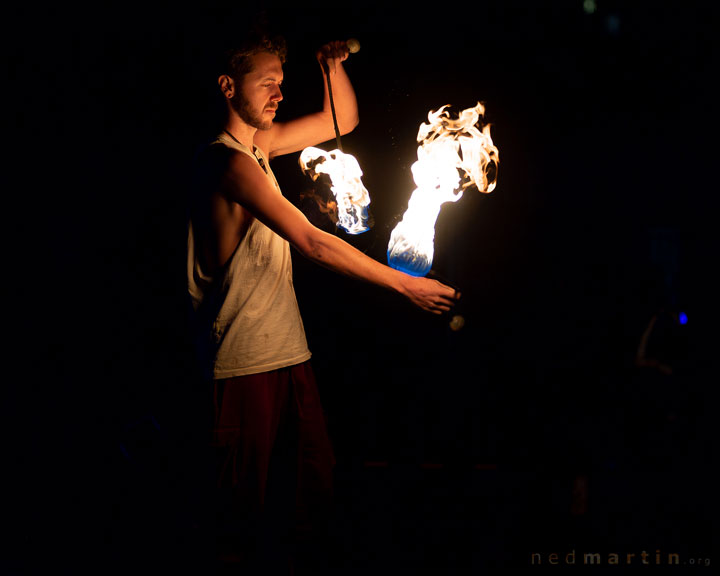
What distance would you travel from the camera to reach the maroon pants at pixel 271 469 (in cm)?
225

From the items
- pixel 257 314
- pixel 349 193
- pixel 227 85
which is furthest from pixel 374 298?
pixel 227 85

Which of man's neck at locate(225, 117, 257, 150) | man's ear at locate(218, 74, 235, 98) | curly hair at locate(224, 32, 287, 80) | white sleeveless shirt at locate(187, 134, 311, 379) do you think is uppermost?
curly hair at locate(224, 32, 287, 80)

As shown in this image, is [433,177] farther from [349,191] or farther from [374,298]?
[374,298]

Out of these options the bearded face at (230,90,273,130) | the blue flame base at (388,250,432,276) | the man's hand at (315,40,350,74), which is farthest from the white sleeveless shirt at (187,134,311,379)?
the man's hand at (315,40,350,74)

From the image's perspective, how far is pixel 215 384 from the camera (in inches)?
91.1

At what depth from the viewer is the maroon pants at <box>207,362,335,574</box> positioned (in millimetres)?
2252

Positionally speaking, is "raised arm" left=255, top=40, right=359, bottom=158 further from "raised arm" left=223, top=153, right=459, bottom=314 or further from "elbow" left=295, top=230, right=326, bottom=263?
"elbow" left=295, top=230, right=326, bottom=263

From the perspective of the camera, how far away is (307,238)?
2.21m

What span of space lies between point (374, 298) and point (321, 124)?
125 centimetres

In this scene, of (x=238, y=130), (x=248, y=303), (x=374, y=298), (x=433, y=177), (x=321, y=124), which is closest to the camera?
(x=248, y=303)

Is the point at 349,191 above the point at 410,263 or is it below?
above

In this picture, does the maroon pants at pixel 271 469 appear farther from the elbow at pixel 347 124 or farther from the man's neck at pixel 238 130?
the elbow at pixel 347 124

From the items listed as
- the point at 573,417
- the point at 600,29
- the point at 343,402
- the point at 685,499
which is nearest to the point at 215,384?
the point at 343,402

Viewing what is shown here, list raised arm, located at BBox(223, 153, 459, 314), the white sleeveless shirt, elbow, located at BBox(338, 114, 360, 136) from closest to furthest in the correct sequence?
raised arm, located at BBox(223, 153, 459, 314) → the white sleeveless shirt → elbow, located at BBox(338, 114, 360, 136)
